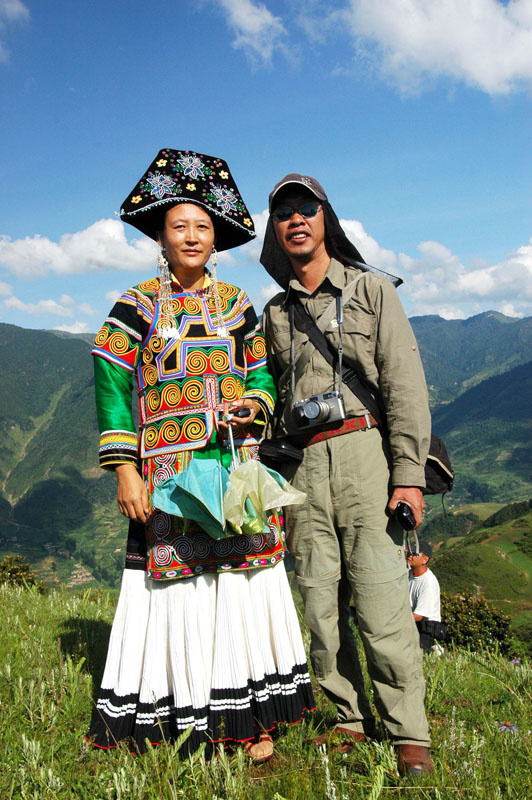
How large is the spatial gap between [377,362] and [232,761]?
95.4 inches

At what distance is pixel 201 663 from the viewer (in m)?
→ 3.44

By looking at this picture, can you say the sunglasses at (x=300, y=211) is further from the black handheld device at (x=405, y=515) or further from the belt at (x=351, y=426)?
the black handheld device at (x=405, y=515)

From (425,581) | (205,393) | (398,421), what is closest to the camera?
(398,421)

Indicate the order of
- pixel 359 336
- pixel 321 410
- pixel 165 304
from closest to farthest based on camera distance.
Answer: pixel 321 410, pixel 359 336, pixel 165 304

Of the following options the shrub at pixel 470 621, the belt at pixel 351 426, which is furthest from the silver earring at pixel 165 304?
the shrub at pixel 470 621

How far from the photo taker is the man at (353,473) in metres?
3.38

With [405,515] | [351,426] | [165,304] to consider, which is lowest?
[405,515]

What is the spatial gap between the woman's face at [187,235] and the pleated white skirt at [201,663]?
1992 mm

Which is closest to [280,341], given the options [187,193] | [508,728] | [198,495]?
[187,193]

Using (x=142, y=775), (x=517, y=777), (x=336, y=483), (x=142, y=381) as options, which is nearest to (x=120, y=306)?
(x=142, y=381)

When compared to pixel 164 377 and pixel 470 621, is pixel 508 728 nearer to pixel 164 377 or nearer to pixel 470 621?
pixel 164 377

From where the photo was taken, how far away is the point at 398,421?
11.5 ft

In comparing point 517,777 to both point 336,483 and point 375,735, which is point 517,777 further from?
point 336,483

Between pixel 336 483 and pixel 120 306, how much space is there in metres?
1.75
